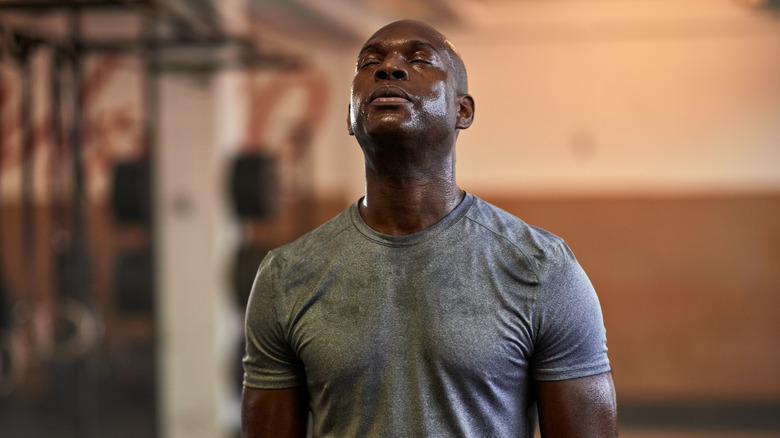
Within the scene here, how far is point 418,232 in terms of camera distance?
3.77 ft

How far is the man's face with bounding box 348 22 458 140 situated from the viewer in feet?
3.59

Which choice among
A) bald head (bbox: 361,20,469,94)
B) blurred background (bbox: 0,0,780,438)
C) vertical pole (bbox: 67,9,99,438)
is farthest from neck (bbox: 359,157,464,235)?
blurred background (bbox: 0,0,780,438)

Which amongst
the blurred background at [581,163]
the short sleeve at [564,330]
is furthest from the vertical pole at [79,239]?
the short sleeve at [564,330]

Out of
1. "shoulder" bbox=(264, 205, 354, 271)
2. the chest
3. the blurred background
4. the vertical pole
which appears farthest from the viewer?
the blurred background

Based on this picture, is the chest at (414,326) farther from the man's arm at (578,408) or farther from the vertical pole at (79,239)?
the vertical pole at (79,239)

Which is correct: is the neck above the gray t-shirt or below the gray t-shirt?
above

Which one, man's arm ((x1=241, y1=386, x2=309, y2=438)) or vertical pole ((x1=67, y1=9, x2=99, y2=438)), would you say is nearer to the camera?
man's arm ((x1=241, y1=386, x2=309, y2=438))

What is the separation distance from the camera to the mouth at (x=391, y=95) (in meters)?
1.09

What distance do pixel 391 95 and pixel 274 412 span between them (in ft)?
1.45

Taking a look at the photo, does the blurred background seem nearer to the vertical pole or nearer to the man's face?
the vertical pole

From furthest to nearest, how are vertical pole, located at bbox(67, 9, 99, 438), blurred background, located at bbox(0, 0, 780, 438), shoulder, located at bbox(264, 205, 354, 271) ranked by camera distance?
blurred background, located at bbox(0, 0, 780, 438), vertical pole, located at bbox(67, 9, 99, 438), shoulder, located at bbox(264, 205, 354, 271)

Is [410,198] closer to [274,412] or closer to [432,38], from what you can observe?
[432,38]

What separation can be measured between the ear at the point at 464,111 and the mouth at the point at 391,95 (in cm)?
11

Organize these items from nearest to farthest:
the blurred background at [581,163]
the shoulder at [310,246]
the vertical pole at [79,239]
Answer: the shoulder at [310,246] → the vertical pole at [79,239] → the blurred background at [581,163]
